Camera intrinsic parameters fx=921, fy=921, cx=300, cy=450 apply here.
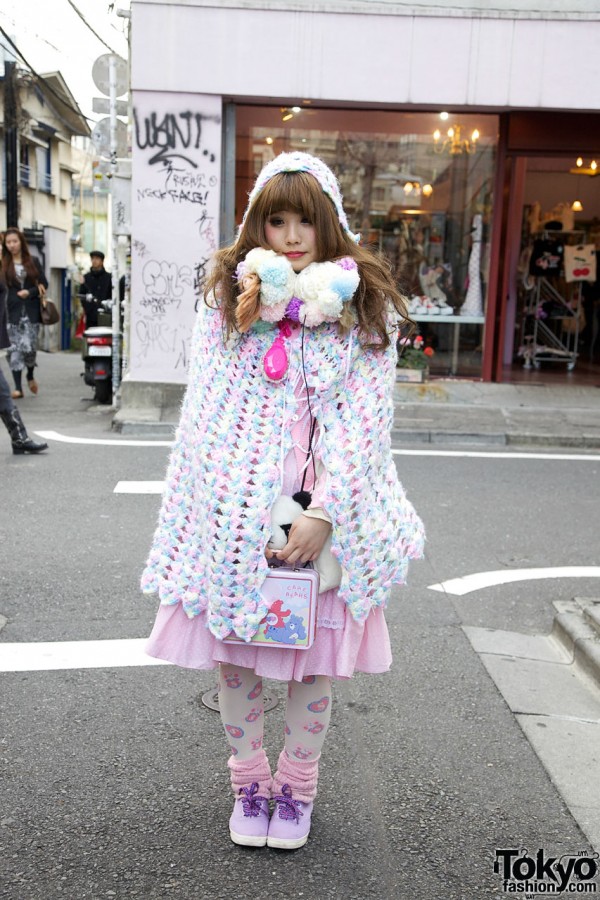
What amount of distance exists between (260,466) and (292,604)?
36cm

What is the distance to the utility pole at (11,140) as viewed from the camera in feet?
68.1

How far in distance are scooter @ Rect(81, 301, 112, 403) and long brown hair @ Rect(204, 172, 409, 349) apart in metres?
8.64

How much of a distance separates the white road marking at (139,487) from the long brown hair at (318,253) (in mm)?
4391

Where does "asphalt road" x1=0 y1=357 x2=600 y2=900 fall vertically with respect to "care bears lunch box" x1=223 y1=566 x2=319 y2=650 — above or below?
below

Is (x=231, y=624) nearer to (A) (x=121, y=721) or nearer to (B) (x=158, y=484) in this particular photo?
(A) (x=121, y=721)

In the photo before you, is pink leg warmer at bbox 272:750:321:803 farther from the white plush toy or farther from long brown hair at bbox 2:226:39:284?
long brown hair at bbox 2:226:39:284

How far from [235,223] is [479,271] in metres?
3.25

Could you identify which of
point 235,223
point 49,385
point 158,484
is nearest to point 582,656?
point 158,484

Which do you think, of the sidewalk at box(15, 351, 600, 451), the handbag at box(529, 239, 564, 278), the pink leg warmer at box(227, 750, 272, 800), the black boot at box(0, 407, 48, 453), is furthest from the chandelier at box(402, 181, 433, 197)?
the pink leg warmer at box(227, 750, 272, 800)

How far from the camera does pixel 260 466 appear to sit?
235 centimetres

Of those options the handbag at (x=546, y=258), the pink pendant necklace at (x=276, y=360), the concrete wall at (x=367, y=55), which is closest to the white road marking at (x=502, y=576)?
the pink pendant necklace at (x=276, y=360)

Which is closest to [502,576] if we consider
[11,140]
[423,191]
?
[423,191]

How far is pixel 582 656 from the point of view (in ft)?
12.9
